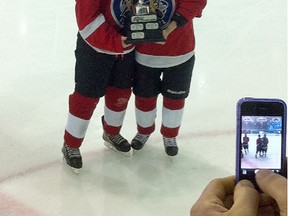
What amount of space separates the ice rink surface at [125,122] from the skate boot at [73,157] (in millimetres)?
31

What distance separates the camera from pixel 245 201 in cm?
62

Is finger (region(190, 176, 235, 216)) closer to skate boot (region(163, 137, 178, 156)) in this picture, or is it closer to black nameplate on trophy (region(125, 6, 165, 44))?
black nameplate on trophy (region(125, 6, 165, 44))

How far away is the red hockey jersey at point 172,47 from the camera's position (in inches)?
55.4

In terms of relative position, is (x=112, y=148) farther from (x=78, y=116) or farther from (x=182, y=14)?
(x=182, y=14)

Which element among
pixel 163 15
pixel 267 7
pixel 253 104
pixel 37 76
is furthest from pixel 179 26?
pixel 267 7

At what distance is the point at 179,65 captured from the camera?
1504mm

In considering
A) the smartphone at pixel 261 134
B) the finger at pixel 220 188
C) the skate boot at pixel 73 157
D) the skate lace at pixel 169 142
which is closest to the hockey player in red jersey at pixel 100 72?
the skate boot at pixel 73 157

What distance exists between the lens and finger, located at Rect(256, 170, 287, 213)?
1.94 ft

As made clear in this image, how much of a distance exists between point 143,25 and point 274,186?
78cm

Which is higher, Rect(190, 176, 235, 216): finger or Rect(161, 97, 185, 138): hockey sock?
Rect(190, 176, 235, 216): finger

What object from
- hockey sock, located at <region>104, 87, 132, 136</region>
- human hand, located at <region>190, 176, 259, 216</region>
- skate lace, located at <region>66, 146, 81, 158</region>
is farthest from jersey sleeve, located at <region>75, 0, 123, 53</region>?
human hand, located at <region>190, 176, 259, 216</region>

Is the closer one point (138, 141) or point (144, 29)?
point (144, 29)

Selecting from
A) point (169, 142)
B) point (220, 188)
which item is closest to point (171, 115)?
point (169, 142)

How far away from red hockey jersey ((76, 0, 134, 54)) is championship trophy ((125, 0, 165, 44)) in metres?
0.05
